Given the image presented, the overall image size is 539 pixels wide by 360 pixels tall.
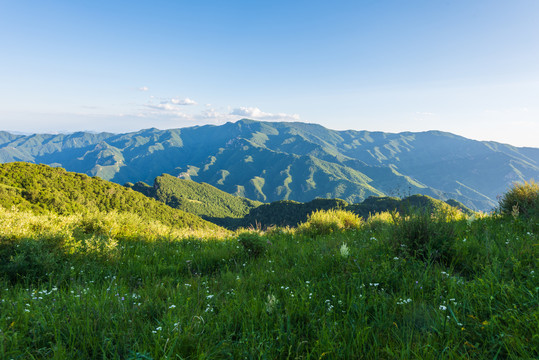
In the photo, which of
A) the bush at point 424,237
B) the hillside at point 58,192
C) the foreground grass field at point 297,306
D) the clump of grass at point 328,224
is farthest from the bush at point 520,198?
the hillside at point 58,192

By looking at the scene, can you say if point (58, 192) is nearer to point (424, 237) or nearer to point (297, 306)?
point (297, 306)

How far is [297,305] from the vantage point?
251 centimetres

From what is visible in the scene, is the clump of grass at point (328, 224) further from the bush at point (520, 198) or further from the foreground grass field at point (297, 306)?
the bush at point (520, 198)

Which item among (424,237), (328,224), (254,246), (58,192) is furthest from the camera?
(58,192)

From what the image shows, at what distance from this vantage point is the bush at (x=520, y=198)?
20.1ft

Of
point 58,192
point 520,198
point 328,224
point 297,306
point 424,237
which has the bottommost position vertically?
point 58,192

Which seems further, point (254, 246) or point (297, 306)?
point (254, 246)

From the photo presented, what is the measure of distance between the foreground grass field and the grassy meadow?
0.02 m

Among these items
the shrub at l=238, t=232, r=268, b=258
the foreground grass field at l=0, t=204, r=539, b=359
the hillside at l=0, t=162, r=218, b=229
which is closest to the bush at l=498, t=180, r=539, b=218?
the foreground grass field at l=0, t=204, r=539, b=359

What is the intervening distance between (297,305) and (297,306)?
1cm

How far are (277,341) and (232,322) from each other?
0.49 m

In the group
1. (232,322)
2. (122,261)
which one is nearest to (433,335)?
(232,322)

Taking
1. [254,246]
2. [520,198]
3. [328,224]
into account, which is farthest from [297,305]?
[520,198]

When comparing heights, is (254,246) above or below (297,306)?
below
